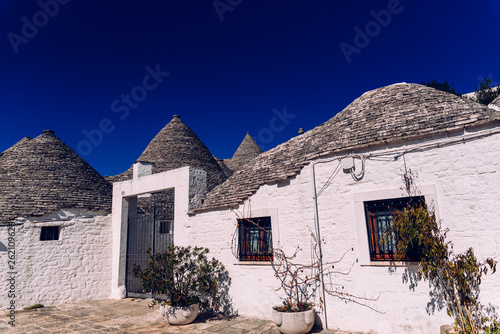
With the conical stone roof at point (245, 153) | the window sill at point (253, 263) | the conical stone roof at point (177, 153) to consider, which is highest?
the conical stone roof at point (245, 153)

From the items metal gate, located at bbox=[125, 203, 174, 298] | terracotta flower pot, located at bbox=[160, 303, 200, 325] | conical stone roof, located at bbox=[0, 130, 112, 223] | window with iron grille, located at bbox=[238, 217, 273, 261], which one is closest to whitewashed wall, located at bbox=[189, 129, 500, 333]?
window with iron grille, located at bbox=[238, 217, 273, 261]

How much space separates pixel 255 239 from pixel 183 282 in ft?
6.90

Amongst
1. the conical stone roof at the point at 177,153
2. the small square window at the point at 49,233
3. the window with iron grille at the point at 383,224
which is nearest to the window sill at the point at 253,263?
the window with iron grille at the point at 383,224

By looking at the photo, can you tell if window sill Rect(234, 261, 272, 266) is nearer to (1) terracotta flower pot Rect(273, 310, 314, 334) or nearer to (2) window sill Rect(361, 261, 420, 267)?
(1) terracotta flower pot Rect(273, 310, 314, 334)

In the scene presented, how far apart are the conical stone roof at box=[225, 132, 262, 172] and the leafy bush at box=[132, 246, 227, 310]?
16.9 m

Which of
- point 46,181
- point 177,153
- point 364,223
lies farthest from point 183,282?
point 177,153

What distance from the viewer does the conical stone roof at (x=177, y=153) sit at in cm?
1733

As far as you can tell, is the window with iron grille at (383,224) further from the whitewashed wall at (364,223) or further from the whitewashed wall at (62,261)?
the whitewashed wall at (62,261)

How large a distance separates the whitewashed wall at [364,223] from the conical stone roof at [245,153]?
58.3ft

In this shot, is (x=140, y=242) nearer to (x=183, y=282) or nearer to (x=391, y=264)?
(x=183, y=282)

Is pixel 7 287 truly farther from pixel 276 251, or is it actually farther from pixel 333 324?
pixel 333 324

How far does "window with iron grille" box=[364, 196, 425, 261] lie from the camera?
6.39m

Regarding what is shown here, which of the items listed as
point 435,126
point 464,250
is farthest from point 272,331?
point 435,126

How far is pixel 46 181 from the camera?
12.4 m
